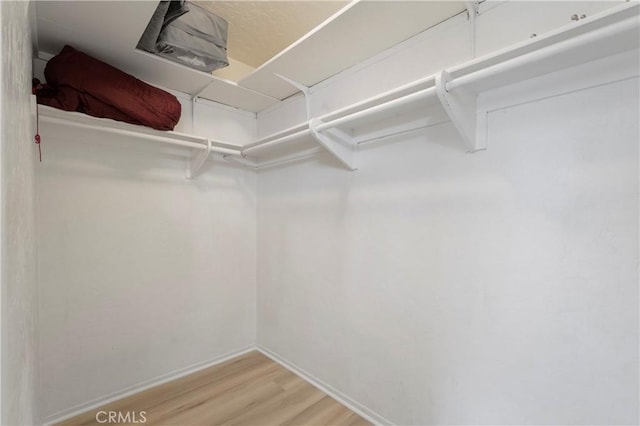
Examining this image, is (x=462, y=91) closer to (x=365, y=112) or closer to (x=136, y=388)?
(x=365, y=112)

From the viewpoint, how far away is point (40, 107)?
1582 millimetres

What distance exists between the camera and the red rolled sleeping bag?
1.62m

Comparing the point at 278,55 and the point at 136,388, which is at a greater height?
the point at 278,55

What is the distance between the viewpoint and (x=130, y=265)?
2068mm

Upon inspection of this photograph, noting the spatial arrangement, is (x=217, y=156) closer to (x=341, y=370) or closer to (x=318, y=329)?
(x=318, y=329)

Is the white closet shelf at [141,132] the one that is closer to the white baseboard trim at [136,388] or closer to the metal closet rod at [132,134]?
the metal closet rod at [132,134]

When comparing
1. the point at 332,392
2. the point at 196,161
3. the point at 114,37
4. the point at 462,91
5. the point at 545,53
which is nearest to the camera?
the point at 545,53

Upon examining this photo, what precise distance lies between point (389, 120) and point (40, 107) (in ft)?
6.17

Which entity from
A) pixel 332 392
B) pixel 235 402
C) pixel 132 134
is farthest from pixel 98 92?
pixel 332 392

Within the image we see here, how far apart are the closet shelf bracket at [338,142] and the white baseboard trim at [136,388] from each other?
1.91 m

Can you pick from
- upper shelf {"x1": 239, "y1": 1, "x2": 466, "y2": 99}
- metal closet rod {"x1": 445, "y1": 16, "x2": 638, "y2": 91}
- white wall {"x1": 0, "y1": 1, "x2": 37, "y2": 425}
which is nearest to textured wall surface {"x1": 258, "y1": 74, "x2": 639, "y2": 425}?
metal closet rod {"x1": 445, "y1": 16, "x2": 638, "y2": 91}

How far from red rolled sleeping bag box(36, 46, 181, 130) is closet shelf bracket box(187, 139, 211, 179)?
342 mm

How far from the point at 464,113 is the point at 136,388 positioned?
266cm

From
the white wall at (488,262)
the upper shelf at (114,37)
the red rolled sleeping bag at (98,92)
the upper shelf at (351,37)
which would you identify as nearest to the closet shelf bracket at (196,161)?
the red rolled sleeping bag at (98,92)
